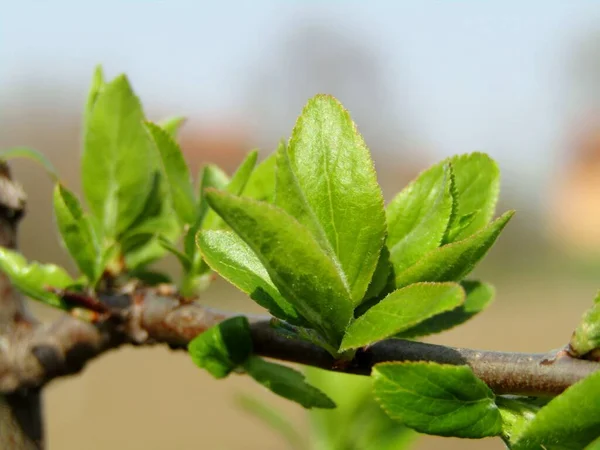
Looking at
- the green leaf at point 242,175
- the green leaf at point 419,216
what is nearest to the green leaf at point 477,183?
the green leaf at point 419,216

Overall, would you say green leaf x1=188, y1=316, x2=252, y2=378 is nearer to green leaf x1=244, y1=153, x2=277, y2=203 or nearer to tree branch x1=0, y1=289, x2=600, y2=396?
tree branch x1=0, y1=289, x2=600, y2=396

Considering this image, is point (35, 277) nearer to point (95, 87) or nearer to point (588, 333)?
point (95, 87)

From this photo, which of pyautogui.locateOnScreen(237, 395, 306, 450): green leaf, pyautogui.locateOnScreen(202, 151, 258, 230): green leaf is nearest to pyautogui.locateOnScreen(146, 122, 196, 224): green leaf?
pyautogui.locateOnScreen(202, 151, 258, 230): green leaf

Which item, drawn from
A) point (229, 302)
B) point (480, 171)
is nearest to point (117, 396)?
point (229, 302)

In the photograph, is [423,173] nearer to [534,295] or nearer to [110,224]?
[110,224]

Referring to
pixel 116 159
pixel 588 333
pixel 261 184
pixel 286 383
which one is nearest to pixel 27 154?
pixel 116 159

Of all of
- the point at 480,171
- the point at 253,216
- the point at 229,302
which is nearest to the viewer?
the point at 253,216
